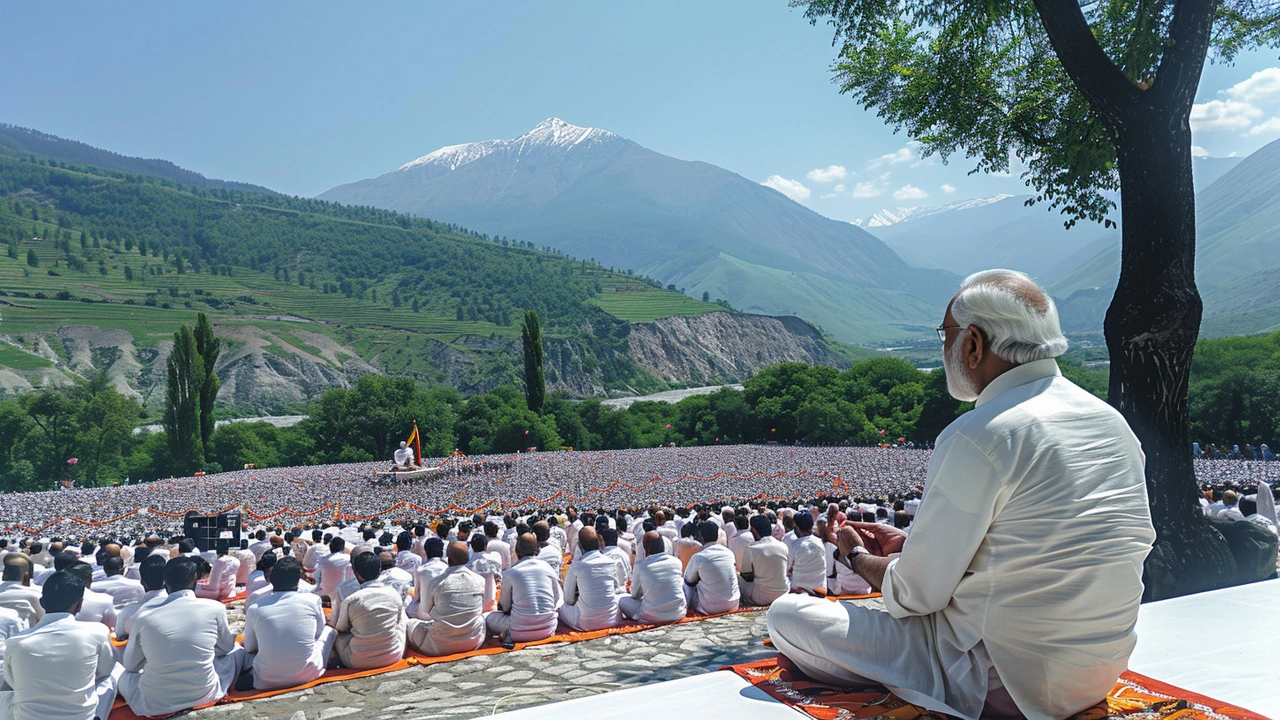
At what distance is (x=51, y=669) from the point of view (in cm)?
496

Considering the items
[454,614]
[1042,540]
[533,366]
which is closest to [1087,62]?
[1042,540]

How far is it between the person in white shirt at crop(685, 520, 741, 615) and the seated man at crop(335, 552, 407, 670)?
319 cm

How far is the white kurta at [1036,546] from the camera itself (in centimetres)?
247

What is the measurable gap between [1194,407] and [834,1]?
40534mm

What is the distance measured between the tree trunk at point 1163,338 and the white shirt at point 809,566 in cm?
342

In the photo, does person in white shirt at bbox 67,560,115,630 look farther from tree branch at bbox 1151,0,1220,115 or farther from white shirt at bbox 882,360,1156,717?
tree branch at bbox 1151,0,1220,115

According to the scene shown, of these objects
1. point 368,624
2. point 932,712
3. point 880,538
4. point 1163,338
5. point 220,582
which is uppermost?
point 1163,338

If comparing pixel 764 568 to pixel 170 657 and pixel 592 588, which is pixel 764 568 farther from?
pixel 170 657

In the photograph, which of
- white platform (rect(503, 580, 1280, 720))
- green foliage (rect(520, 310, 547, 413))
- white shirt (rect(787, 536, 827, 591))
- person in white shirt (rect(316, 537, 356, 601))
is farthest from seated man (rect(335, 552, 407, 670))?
green foliage (rect(520, 310, 547, 413))

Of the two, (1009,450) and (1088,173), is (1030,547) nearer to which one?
(1009,450)

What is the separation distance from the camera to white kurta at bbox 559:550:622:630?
25.0 feet

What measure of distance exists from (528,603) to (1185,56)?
27.5ft

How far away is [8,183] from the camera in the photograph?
196125mm

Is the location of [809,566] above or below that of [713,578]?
below
